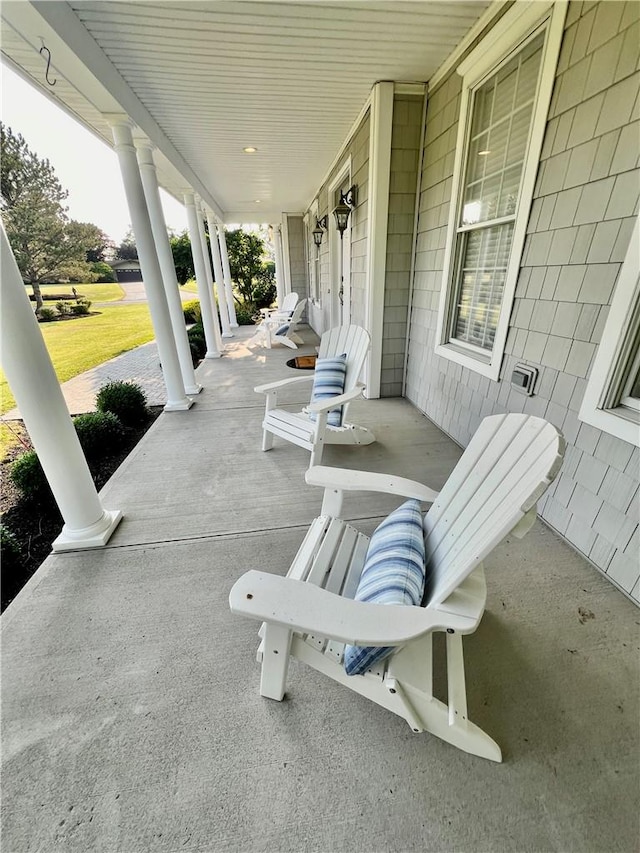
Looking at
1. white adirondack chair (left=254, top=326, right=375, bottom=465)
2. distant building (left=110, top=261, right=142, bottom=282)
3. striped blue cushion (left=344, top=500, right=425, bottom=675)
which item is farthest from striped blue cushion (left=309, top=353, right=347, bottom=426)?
distant building (left=110, top=261, right=142, bottom=282)

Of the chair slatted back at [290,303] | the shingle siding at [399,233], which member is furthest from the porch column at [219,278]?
the shingle siding at [399,233]

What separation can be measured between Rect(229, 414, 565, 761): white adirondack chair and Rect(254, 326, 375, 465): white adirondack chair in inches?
38.0

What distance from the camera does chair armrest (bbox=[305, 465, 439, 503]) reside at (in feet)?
4.19

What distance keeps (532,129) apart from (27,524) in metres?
3.59

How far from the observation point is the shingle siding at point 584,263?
1429 millimetres

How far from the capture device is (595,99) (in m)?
1.51

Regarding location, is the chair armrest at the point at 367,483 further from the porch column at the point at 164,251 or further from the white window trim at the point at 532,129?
the porch column at the point at 164,251

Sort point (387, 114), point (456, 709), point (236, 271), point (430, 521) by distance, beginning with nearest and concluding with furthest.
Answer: point (456, 709)
point (430, 521)
point (387, 114)
point (236, 271)

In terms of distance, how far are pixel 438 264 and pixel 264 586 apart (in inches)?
117

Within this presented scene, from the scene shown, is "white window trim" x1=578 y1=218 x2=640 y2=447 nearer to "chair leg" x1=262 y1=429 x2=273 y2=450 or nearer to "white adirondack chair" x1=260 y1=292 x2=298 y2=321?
"chair leg" x1=262 y1=429 x2=273 y2=450

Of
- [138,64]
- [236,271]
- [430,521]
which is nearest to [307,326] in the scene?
[236,271]

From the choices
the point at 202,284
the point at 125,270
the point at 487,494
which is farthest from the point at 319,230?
the point at 125,270

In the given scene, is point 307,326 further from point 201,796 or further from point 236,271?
point 201,796

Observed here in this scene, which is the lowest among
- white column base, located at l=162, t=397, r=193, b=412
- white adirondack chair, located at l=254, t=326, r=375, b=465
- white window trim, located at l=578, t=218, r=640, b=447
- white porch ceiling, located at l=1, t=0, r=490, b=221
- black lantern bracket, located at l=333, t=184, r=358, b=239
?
white column base, located at l=162, t=397, r=193, b=412
